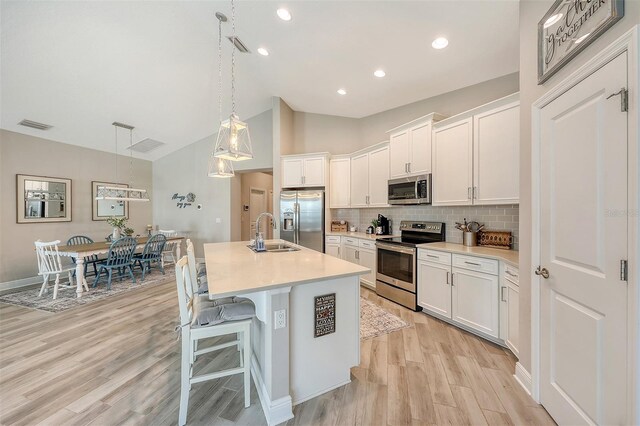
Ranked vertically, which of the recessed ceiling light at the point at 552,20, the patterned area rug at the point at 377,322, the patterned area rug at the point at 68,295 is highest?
the recessed ceiling light at the point at 552,20

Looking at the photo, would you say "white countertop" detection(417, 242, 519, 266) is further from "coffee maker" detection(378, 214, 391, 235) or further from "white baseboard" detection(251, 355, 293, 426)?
"white baseboard" detection(251, 355, 293, 426)

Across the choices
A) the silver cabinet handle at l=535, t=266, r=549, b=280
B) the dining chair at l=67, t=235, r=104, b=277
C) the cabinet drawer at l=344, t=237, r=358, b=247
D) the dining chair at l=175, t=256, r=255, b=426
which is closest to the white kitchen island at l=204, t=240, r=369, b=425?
the dining chair at l=175, t=256, r=255, b=426

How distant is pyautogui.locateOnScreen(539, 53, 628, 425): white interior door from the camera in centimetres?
114

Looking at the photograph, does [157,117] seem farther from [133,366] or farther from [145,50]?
[133,366]

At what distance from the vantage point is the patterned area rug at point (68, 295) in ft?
11.6

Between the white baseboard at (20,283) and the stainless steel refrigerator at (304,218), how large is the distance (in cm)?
461

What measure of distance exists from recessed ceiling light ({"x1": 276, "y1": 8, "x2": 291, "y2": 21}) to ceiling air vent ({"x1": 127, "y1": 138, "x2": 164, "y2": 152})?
185 inches

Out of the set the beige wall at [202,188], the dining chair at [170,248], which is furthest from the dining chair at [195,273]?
the dining chair at [170,248]

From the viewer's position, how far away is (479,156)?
2.82 m

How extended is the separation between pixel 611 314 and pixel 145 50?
5.27m

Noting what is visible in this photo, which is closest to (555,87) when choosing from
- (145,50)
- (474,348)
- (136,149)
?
(474,348)

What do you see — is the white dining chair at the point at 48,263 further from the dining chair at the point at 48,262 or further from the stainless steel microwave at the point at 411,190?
the stainless steel microwave at the point at 411,190

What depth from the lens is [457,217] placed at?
3428 mm

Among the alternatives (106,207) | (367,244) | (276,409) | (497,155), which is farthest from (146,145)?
(497,155)
